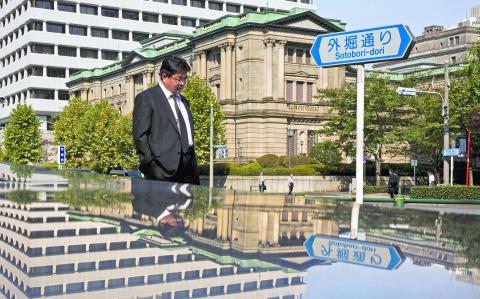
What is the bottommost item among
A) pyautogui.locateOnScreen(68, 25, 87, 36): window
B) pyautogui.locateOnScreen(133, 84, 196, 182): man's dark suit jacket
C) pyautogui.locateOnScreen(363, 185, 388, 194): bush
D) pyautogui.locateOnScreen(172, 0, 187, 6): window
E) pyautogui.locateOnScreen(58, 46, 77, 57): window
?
pyautogui.locateOnScreen(363, 185, 388, 194): bush

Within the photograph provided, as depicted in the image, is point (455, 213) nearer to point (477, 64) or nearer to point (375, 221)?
point (375, 221)

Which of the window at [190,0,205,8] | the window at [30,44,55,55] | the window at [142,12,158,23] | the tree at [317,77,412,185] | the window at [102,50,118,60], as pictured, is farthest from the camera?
the window at [190,0,205,8]

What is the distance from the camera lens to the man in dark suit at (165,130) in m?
7.09

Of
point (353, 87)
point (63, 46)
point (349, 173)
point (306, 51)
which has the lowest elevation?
point (349, 173)

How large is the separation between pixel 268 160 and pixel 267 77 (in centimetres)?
827

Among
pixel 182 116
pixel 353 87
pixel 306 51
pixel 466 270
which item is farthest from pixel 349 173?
pixel 466 270

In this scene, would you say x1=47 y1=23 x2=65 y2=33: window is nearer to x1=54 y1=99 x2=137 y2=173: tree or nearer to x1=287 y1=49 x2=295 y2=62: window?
x1=54 y1=99 x2=137 y2=173: tree

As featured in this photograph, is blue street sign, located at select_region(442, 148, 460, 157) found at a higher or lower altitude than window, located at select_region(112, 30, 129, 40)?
lower

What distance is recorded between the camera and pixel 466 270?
3369 millimetres

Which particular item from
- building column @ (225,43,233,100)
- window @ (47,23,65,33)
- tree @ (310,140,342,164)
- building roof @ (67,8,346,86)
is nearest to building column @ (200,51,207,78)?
building roof @ (67,8,346,86)

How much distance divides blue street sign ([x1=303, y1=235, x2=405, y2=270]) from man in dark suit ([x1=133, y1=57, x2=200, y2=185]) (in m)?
3.33

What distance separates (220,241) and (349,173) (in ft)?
166

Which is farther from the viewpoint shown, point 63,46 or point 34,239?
point 63,46

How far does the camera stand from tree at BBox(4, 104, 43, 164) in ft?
248
